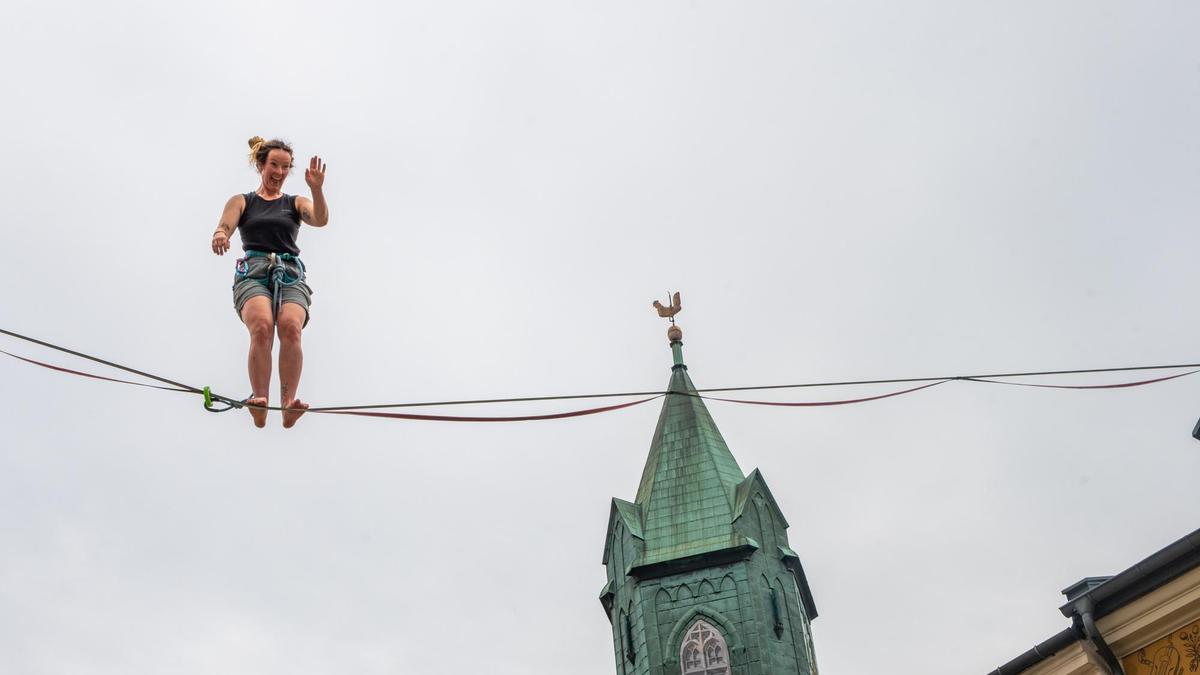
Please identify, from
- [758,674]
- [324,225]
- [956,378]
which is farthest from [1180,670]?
[758,674]

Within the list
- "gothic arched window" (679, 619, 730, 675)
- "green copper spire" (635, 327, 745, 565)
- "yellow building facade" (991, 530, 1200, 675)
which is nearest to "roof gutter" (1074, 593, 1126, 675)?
"yellow building facade" (991, 530, 1200, 675)

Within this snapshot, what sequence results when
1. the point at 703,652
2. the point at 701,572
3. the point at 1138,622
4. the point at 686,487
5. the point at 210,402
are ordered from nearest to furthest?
the point at 210,402 < the point at 1138,622 < the point at 703,652 < the point at 701,572 < the point at 686,487

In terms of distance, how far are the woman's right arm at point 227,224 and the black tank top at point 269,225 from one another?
6 cm

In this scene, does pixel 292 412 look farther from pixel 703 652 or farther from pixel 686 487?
pixel 686 487

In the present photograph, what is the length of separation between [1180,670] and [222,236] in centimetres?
967

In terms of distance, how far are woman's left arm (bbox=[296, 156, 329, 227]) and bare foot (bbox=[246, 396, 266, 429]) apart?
1.26 metres

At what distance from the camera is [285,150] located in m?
10.1

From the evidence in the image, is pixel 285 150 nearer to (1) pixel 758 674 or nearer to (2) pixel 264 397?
(2) pixel 264 397

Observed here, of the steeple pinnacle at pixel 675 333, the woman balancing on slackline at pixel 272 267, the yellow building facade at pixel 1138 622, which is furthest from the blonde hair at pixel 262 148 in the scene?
the steeple pinnacle at pixel 675 333

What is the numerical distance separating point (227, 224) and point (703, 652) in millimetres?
30480

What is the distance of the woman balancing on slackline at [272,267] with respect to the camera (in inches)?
373

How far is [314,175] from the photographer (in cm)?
985

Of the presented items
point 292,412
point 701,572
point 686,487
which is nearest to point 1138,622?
point 292,412

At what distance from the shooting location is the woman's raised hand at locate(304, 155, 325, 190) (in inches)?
387
